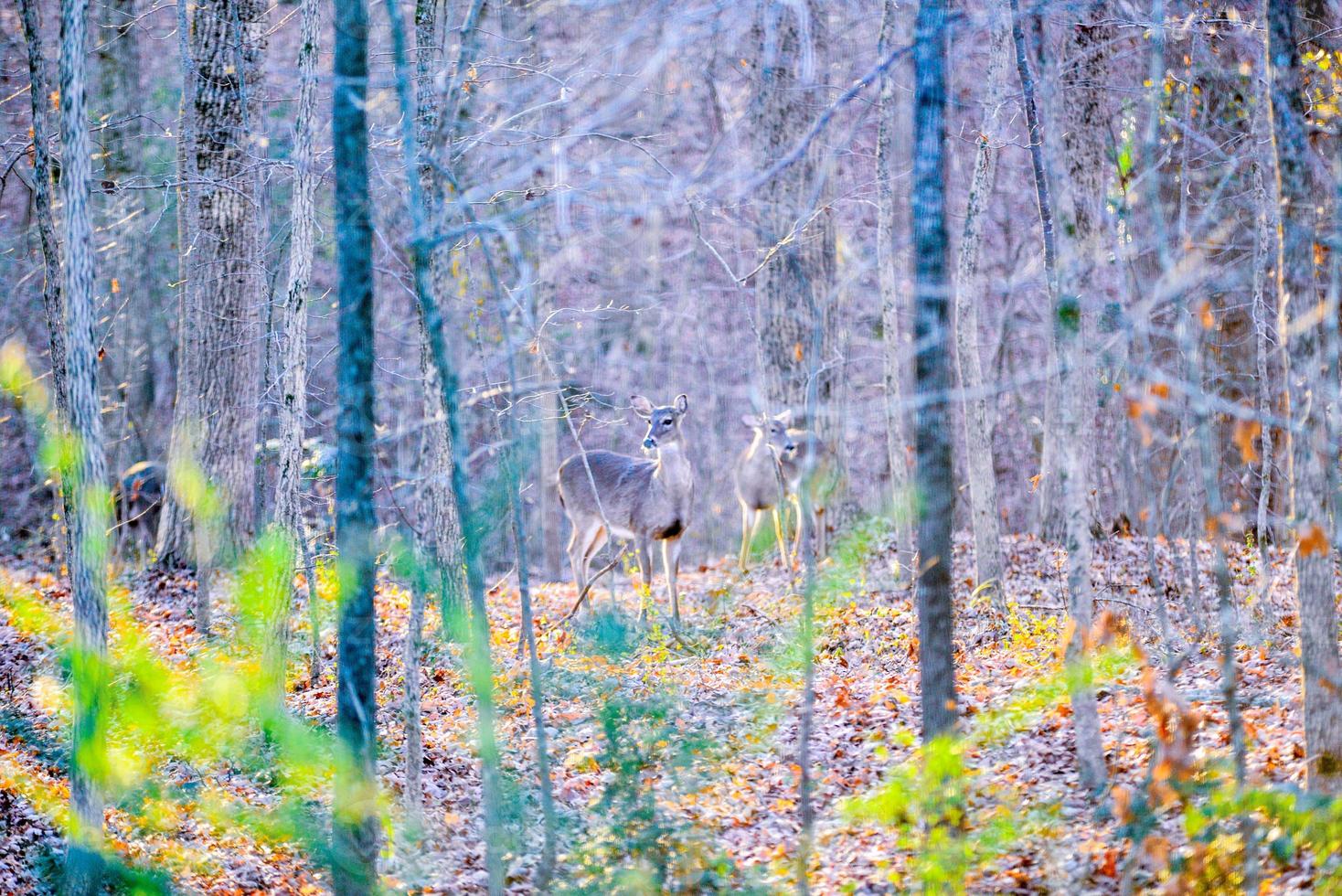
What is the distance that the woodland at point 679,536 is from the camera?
680cm

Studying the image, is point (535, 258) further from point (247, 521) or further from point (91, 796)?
point (91, 796)

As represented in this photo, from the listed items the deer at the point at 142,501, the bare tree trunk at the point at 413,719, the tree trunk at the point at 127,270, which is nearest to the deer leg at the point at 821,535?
the bare tree trunk at the point at 413,719

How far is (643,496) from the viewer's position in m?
14.6

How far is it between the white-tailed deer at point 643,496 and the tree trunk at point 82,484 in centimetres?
641

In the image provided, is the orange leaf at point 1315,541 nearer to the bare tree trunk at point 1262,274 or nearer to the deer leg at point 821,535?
the bare tree trunk at point 1262,274

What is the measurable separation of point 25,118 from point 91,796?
17450 millimetres

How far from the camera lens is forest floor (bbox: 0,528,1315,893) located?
710 centimetres

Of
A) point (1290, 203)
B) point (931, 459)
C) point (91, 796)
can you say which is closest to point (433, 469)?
→ point (91, 796)

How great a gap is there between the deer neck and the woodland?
36 millimetres

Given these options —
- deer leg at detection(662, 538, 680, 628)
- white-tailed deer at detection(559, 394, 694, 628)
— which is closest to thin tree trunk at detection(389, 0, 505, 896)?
deer leg at detection(662, 538, 680, 628)

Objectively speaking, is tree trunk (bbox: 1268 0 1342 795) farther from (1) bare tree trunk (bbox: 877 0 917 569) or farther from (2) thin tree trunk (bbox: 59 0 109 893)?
(2) thin tree trunk (bbox: 59 0 109 893)

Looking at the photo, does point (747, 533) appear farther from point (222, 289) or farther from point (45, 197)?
point (45, 197)

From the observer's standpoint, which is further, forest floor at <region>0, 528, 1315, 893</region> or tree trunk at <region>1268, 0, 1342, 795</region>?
forest floor at <region>0, 528, 1315, 893</region>

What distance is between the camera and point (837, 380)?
15672 millimetres
